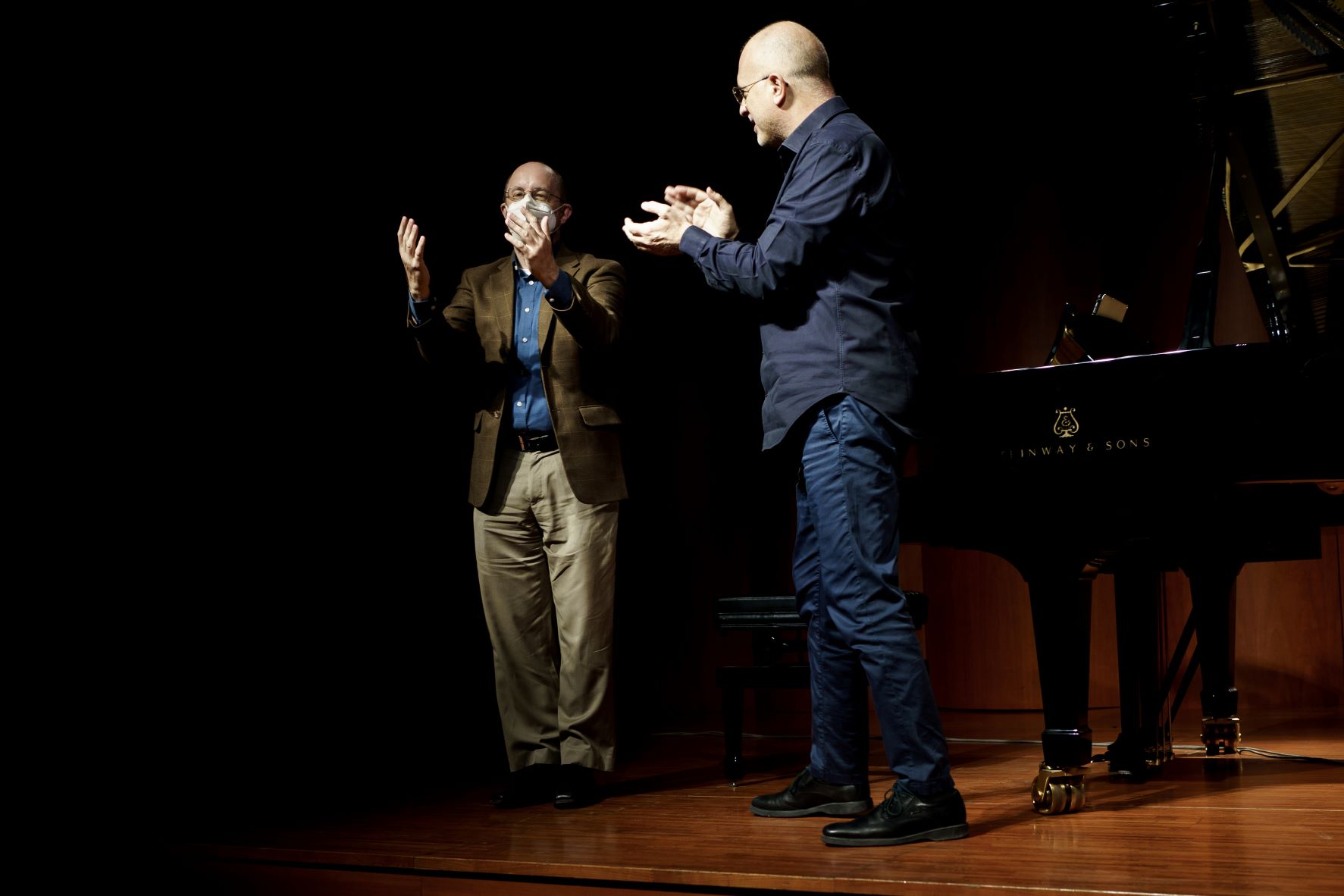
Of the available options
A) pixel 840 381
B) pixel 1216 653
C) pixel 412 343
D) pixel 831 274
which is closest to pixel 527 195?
pixel 831 274

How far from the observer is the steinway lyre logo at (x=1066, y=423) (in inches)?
93.3

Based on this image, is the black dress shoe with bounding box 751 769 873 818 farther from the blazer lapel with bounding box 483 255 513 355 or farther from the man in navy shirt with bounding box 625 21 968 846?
the blazer lapel with bounding box 483 255 513 355

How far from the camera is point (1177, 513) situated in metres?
2.36

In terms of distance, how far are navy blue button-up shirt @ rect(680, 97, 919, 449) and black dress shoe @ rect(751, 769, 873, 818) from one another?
2.43ft

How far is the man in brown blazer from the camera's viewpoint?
291cm

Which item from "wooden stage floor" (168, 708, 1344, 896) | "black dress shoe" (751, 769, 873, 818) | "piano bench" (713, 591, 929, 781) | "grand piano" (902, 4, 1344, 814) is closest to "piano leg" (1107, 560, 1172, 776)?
"wooden stage floor" (168, 708, 1344, 896)

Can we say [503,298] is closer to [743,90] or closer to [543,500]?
[543,500]

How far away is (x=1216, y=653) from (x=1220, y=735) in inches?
9.2

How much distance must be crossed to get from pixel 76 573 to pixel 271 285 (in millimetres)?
1056

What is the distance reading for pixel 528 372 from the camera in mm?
3004

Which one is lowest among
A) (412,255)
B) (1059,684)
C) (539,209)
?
(1059,684)

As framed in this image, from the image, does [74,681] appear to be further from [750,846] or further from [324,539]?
[750,846]

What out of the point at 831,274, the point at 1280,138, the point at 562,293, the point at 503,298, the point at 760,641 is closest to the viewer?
the point at 831,274

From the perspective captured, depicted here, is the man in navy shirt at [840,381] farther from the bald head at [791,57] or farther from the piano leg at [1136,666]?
the piano leg at [1136,666]
